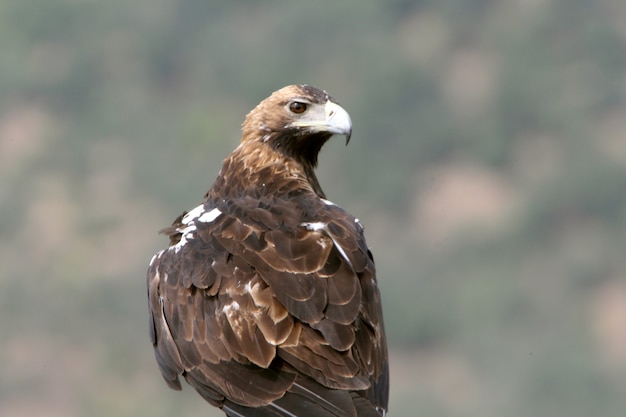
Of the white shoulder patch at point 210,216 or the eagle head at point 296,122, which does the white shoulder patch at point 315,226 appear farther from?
the eagle head at point 296,122

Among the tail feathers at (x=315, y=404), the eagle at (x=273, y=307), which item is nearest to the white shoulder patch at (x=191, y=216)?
the eagle at (x=273, y=307)

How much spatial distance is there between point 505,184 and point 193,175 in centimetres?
906

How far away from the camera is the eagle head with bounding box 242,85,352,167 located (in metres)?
10.9

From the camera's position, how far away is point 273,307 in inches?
373

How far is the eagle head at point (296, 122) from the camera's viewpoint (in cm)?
1088

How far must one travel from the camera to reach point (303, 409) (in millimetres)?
9172

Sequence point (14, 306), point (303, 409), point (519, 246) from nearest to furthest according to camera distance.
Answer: point (303, 409), point (14, 306), point (519, 246)

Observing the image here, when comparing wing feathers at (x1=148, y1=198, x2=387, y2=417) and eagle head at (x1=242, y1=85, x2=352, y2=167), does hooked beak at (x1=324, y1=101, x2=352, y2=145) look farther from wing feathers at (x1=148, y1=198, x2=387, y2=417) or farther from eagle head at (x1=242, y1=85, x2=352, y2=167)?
wing feathers at (x1=148, y1=198, x2=387, y2=417)

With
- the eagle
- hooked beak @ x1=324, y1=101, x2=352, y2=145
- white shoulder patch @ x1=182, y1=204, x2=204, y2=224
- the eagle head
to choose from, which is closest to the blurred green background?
the eagle head

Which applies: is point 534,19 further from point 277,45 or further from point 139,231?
point 139,231

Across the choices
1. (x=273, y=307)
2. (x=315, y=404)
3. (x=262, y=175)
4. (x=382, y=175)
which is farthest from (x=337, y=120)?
(x=382, y=175)

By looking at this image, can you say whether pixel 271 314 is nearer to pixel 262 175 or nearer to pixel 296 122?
pixel 262 175

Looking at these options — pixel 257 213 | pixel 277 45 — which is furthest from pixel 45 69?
pixel 257 213

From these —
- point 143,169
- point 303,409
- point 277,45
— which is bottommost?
point 303,409
